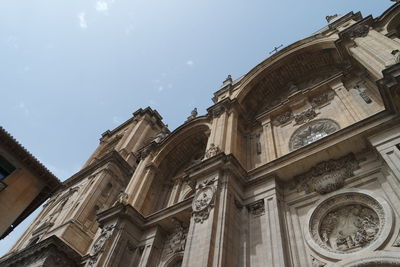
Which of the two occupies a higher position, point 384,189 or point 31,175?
point 31,175

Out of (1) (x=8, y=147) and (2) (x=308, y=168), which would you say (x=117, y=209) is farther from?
(2) (x=308, y=168)

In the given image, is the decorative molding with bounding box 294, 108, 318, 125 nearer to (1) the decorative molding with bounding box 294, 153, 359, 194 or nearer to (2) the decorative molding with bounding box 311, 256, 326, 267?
(1) the decorative molding with bounding box 294, 153, 359, 194

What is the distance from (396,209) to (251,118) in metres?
10.6

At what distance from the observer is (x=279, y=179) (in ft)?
39.0

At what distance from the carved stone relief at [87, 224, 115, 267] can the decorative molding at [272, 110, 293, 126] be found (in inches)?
381

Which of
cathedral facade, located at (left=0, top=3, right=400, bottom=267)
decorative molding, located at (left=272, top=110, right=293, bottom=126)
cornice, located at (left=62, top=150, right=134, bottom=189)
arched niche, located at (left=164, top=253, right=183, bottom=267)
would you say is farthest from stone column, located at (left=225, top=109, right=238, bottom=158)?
cornice, located at (left=62, top=150, right=134, bottom=189)

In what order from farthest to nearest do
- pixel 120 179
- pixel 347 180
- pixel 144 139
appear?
pixel 144 139 → pixel 120 179 → pixel 347 180

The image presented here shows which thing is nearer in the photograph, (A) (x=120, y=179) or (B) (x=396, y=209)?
(B) (x=396, y=209)

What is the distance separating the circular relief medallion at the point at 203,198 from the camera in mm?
10834

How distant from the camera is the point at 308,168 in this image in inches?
450

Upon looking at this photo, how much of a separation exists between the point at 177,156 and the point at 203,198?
9464 millimetres

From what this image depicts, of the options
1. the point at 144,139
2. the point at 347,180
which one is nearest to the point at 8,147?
the point at 347,180

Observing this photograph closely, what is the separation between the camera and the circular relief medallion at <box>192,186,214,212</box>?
1083 cm

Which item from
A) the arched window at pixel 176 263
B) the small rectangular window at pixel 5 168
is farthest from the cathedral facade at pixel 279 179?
the small rectangular window at pixel 5 168
